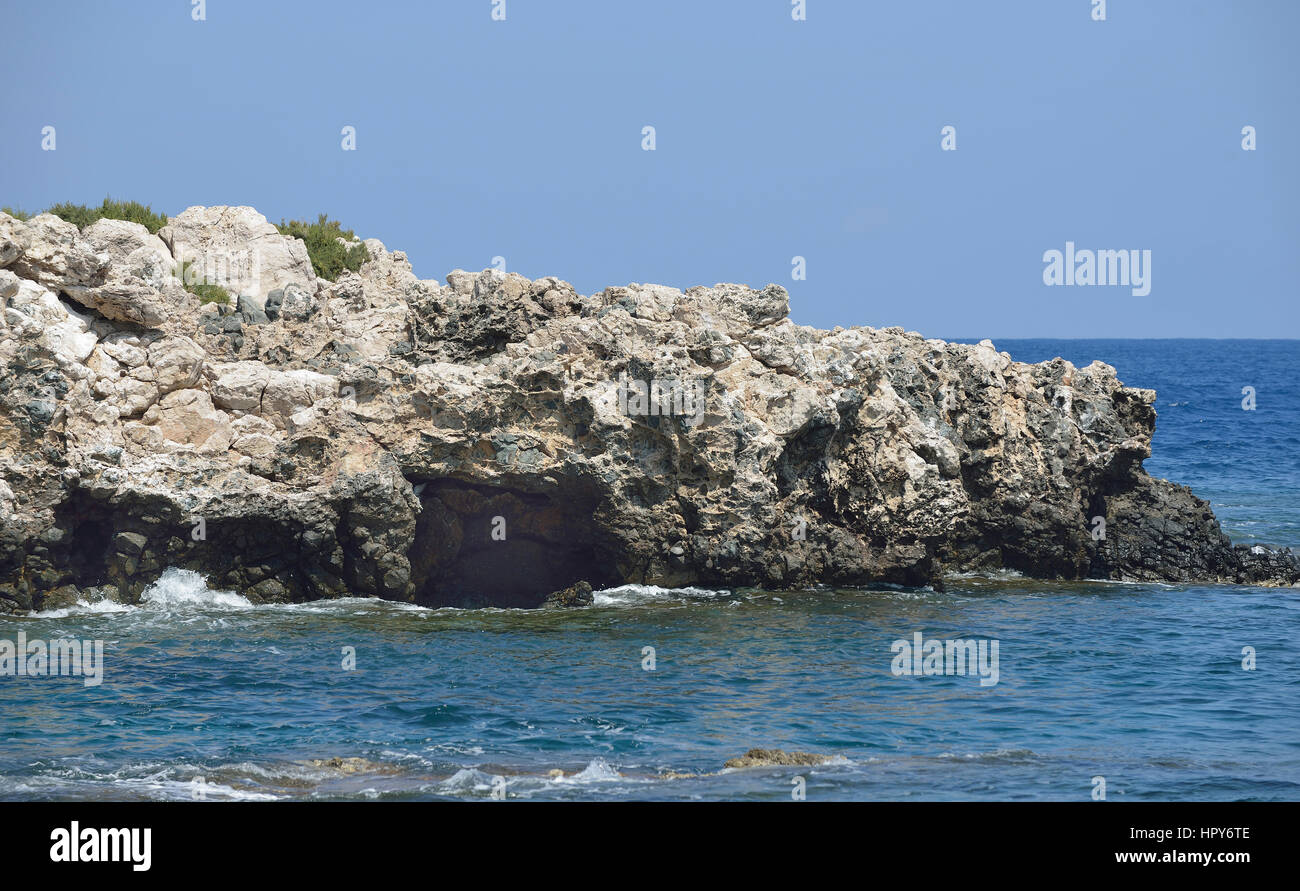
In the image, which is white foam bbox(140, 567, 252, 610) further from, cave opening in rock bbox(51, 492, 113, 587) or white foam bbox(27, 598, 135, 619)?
cave opening in rock bbox(51, 492, 113, 587)

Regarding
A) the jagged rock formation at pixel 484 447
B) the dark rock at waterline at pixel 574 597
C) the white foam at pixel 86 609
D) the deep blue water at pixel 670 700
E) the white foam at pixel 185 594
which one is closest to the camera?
the deep blue water at pixel 670 700

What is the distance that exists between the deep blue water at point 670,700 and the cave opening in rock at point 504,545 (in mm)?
1247

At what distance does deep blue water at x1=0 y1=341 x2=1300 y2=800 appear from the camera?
17234 millimetres

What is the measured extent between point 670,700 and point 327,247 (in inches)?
1064

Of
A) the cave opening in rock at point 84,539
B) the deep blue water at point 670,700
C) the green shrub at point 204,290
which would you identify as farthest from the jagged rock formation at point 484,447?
the green shrub at point 204,290

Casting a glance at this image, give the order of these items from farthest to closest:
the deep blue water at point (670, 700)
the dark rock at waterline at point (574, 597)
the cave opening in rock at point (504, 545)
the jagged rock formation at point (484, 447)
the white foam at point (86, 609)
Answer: the cave opening in rock at point (504, 545)
the dark rock at waterline at point (574, 597)
the jagged rock formation at point (484, 447)
the white foam at point (86, 609)
the deep blue water at point (670, 700)

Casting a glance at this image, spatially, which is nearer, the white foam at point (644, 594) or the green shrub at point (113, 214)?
the white foam at point (644, 594)

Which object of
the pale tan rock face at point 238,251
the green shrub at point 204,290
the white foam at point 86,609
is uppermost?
the pale tan rock face at point 238,251

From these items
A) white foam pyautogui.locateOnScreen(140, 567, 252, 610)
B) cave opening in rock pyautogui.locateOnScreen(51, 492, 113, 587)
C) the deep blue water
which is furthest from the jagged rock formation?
the deep blue water

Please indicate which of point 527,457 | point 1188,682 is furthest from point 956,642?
point 527,457

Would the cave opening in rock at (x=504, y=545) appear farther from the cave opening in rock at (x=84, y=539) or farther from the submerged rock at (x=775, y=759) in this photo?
the submerged rock at (x=775, y=759)

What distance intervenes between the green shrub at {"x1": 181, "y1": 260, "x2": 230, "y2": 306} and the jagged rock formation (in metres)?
2.90

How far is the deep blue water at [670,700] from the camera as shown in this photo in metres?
17.2
